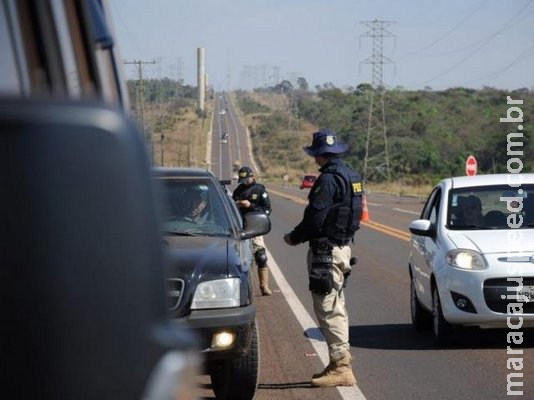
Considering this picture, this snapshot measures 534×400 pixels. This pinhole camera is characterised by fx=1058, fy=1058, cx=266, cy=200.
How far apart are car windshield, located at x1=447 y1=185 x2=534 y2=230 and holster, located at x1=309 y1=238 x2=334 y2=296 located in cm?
263

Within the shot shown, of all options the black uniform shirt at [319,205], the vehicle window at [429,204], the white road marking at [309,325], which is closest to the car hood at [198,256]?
the black uniform shirt at [319,205]

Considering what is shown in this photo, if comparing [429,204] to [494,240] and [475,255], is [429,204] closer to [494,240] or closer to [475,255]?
[494,240]

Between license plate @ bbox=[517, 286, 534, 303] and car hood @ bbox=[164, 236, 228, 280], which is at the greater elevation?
car hood @ bbox=[164, 236, 228, 280]

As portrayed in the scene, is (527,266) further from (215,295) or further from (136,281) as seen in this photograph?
(136,281)

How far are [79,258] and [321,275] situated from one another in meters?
6.81

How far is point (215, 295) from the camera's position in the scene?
7.30m

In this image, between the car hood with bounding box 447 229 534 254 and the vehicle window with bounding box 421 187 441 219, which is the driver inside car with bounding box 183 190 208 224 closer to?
the car hood with bounding box 447 229 534 254

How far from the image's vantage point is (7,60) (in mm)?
2049

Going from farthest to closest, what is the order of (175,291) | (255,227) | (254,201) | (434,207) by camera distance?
(254,201) < (434,207) < (255,227) < (175,291)

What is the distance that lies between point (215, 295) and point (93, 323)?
19.2 feet

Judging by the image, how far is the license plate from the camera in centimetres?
962

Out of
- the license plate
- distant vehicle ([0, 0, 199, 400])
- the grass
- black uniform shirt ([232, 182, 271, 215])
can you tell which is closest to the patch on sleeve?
the license plate

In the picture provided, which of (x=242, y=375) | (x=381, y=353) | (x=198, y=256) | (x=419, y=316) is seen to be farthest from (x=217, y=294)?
(x=419, y=316)

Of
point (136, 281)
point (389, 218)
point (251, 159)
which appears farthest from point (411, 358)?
point (251, 159)
